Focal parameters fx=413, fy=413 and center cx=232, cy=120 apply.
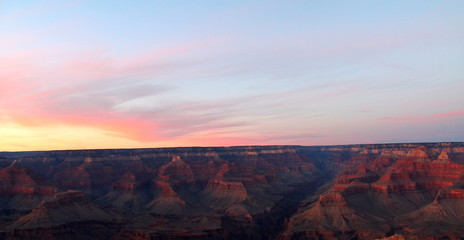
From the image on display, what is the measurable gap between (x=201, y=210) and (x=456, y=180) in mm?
112201

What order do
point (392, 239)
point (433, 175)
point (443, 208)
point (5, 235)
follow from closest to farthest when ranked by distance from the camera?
point (392, 239), point (5, 235), point (443, 208), point (433, 175)

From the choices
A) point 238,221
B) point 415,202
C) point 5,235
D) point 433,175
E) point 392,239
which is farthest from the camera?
point 433,175

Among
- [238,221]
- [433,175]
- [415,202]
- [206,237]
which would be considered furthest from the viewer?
[433,175]

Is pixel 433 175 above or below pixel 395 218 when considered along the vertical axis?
above

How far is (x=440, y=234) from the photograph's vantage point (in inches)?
4808

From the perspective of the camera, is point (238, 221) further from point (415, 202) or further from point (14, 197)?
point (14, 197)

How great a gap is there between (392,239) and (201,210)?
10624cm

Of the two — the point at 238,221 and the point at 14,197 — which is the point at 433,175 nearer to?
the point at 238,221

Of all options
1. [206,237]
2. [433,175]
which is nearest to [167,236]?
[206,237]

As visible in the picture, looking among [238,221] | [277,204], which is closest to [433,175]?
[277,204]

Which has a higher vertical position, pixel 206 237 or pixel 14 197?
pixel 14 197

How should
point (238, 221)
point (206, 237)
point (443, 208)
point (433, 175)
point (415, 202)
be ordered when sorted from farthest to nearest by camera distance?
point (433, 175)
point (415, 202)
point (238, 221)
point (443, 208)
point (206, 237)

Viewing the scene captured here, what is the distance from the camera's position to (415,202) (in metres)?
171

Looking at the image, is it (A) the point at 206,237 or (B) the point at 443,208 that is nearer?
(A) the point at 206,237
